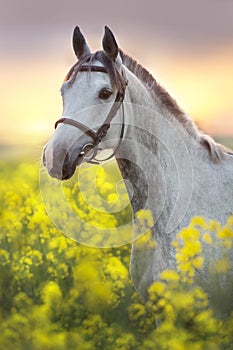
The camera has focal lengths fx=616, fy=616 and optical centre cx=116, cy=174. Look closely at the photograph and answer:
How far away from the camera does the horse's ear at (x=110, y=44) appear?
187 inches

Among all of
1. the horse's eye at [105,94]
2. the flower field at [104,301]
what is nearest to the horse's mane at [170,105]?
the horse's eye at [105,94]

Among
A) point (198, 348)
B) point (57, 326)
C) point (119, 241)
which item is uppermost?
point (198, 348)

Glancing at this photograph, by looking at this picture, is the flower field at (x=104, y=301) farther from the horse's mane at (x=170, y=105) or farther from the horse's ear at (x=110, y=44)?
the horse's ear at (x=110, y=44)

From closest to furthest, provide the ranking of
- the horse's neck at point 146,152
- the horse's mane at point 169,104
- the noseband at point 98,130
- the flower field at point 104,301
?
the flower field at point 104,301, the noseband at point 98,130, the horse's neck at point 146,152, the horse's mane at point 169,104

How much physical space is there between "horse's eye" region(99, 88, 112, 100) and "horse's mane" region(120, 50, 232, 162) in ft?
1.86

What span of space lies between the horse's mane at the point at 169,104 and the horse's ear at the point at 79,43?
12.7 inches

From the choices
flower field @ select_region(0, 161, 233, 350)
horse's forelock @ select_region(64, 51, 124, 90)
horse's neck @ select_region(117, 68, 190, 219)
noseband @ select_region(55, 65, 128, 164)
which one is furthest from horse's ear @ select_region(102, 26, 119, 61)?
flower field @ select_region(0, 161, 233, 350)

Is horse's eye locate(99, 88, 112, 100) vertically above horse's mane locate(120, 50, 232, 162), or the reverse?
horse's eye locate(99, 88, 112, 100)

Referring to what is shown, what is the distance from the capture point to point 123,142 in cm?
494

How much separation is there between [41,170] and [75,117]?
814 mm

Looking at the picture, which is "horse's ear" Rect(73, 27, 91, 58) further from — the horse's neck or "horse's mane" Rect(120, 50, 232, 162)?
the horse's neck

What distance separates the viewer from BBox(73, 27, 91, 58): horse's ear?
16.4 feet

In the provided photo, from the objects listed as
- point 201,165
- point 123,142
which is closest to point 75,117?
point 123,142

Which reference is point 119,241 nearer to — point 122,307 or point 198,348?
point 122,307
